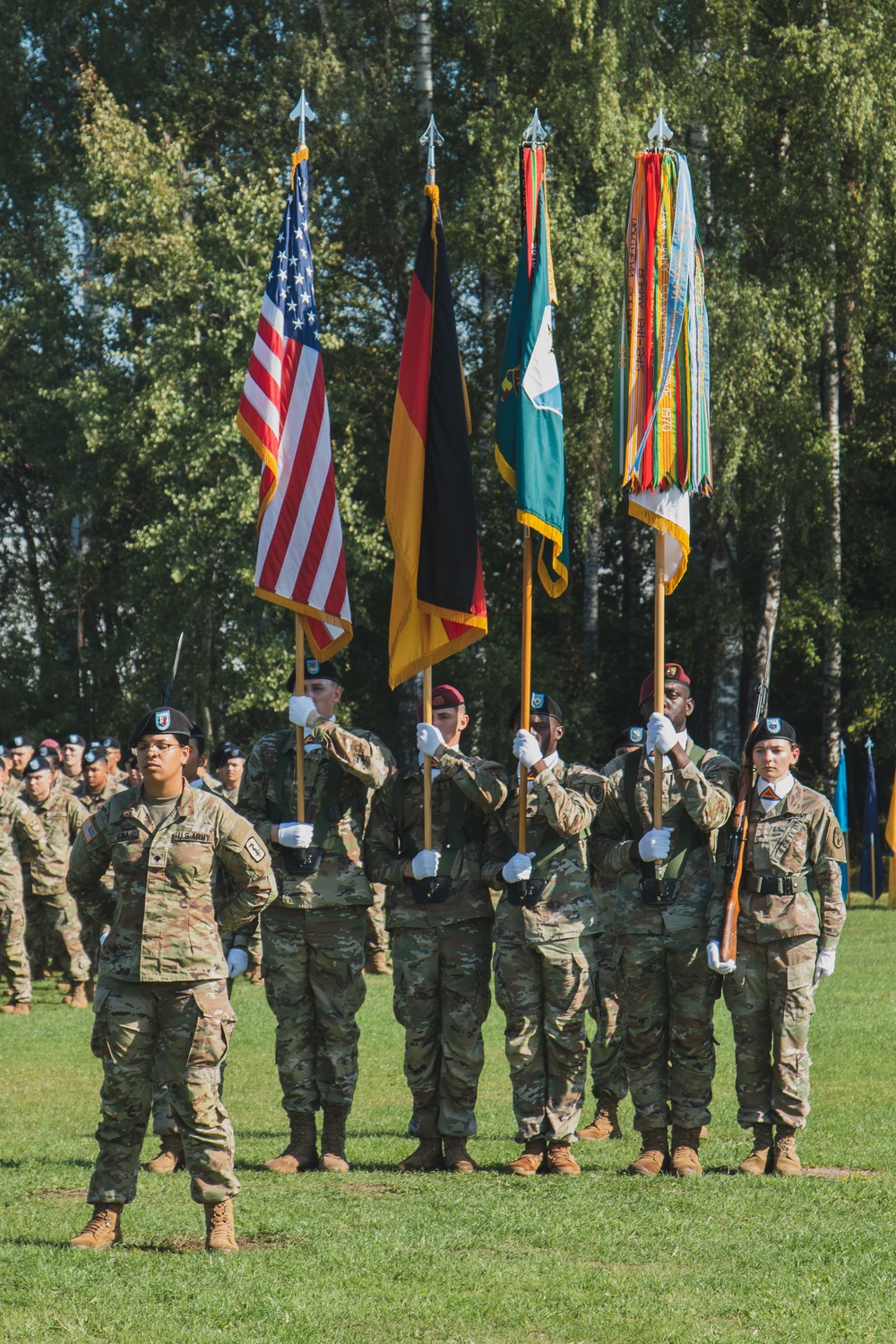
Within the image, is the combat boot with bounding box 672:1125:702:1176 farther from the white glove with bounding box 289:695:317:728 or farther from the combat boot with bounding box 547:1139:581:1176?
the white glove with bounding box 289:695:317:728

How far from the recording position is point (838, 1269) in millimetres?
6379

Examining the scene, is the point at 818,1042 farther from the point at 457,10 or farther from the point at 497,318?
the point at 457,10

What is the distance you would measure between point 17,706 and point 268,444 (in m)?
22.6

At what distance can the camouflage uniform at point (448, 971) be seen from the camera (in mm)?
8398

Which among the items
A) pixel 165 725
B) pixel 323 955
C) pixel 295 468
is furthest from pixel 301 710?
pixel 295 468

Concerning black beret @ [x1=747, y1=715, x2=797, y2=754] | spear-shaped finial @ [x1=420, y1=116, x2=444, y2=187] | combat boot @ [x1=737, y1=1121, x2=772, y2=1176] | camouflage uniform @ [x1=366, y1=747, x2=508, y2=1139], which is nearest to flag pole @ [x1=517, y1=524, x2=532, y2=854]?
camouflage uniform @ [x1=366, y1=747, x2=508, y2=1139]

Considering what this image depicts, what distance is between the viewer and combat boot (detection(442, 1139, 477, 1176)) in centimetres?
835

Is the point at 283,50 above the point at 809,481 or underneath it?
above

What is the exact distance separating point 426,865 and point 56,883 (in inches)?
336

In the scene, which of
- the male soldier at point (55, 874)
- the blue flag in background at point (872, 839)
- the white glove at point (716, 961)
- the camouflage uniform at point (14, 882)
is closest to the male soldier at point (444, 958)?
the white glove at point (716, 961)

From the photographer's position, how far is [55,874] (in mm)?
15875

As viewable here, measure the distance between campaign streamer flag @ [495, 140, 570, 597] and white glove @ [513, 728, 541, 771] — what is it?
1.12 meters

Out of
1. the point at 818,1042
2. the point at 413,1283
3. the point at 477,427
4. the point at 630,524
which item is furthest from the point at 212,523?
the point at 413,1283

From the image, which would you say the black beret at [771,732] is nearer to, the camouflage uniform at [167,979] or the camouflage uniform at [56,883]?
the camouflage uniform at [167,979]
